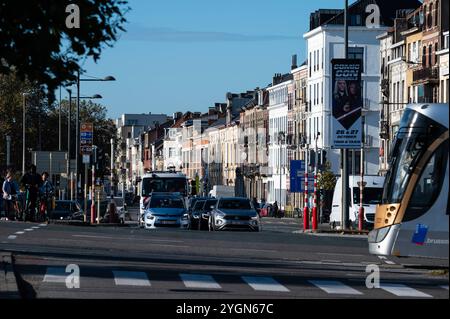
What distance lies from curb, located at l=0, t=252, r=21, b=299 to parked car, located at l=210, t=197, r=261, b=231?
28.2 metres

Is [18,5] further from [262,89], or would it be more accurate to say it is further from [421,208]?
[262,89]

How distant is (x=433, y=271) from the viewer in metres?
28.0

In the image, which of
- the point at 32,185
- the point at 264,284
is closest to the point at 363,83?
the point at 32,185

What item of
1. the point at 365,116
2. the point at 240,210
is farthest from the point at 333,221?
the point at 365,116

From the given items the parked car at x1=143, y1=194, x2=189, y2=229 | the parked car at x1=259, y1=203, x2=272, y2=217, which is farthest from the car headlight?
the parked car at x1=259, y1=203, x2=272, y2=217

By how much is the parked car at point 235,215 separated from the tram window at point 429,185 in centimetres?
2713

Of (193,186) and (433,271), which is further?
(193,186)

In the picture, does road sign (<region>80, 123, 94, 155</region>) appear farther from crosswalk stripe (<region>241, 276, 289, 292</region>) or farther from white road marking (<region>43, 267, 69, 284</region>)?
crosswalk stripe (<region>241, 276, 289, 292</region>)

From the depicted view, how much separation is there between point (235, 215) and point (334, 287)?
33056mm

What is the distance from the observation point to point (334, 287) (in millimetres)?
22844

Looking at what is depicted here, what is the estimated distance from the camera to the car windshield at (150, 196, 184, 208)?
60.3 meters

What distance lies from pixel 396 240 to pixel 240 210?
92.3ft

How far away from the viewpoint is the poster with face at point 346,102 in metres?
50.1
